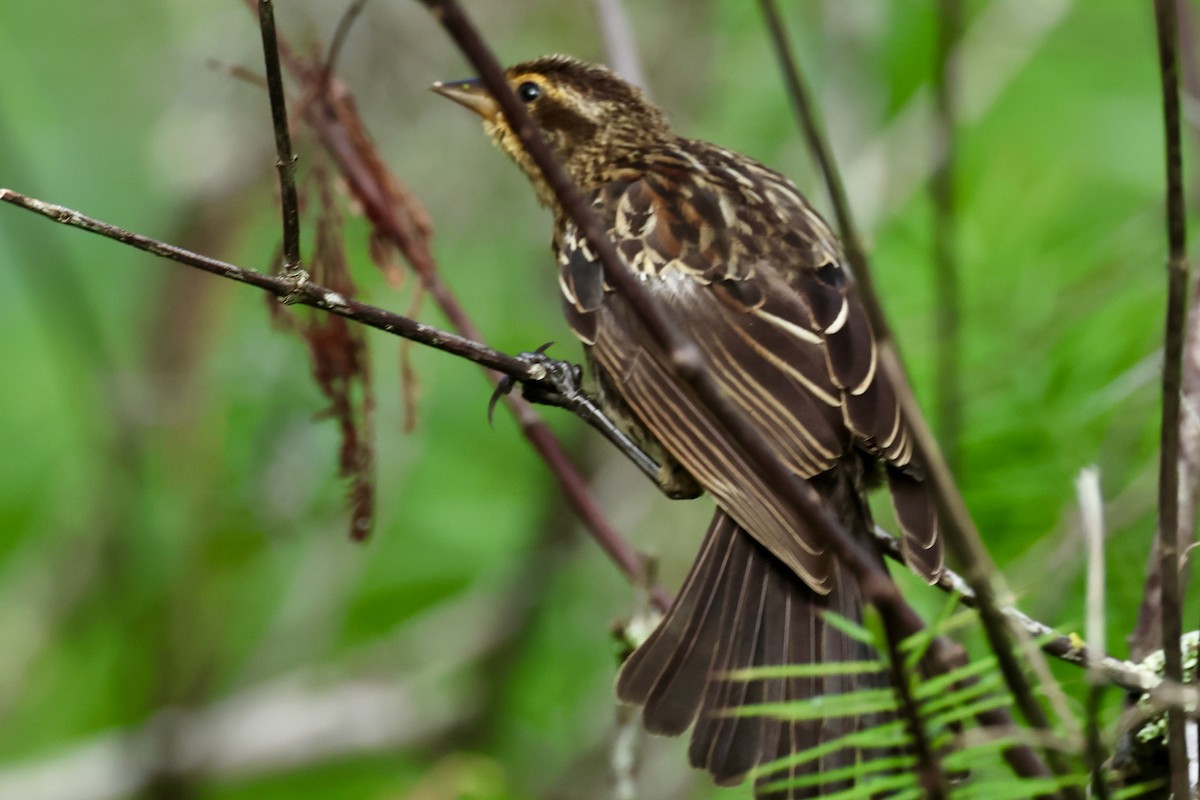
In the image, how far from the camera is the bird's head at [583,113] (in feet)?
14.5

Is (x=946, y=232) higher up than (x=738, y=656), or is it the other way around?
(x=946, y=232)

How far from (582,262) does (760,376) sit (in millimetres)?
671

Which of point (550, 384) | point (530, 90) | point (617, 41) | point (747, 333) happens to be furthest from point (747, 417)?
point (530, 90)

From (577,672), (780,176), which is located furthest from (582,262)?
(577,672)

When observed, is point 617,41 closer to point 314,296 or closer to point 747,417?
point 747,417

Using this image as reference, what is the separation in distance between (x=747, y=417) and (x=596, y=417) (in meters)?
0.36

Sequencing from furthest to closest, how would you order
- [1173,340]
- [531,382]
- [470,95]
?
[470,95] → [531,382] → [1173,340]

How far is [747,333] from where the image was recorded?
11.4 feet

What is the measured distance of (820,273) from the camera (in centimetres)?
371

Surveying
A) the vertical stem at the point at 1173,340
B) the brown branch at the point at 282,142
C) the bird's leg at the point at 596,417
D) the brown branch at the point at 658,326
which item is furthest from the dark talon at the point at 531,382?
the vertical stem at the point at 1173,340

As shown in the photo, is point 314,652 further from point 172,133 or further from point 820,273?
point 820,273

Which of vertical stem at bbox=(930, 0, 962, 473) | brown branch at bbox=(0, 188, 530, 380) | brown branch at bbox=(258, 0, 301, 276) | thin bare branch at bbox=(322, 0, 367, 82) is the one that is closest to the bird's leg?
brown branch at bbox=(0, 188, 530, 380)

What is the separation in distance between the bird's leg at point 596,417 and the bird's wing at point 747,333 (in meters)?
0.12

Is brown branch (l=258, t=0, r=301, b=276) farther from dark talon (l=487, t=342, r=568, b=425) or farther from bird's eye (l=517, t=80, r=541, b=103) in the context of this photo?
bird's eye (l=517, t=80, r=541, b=103)
